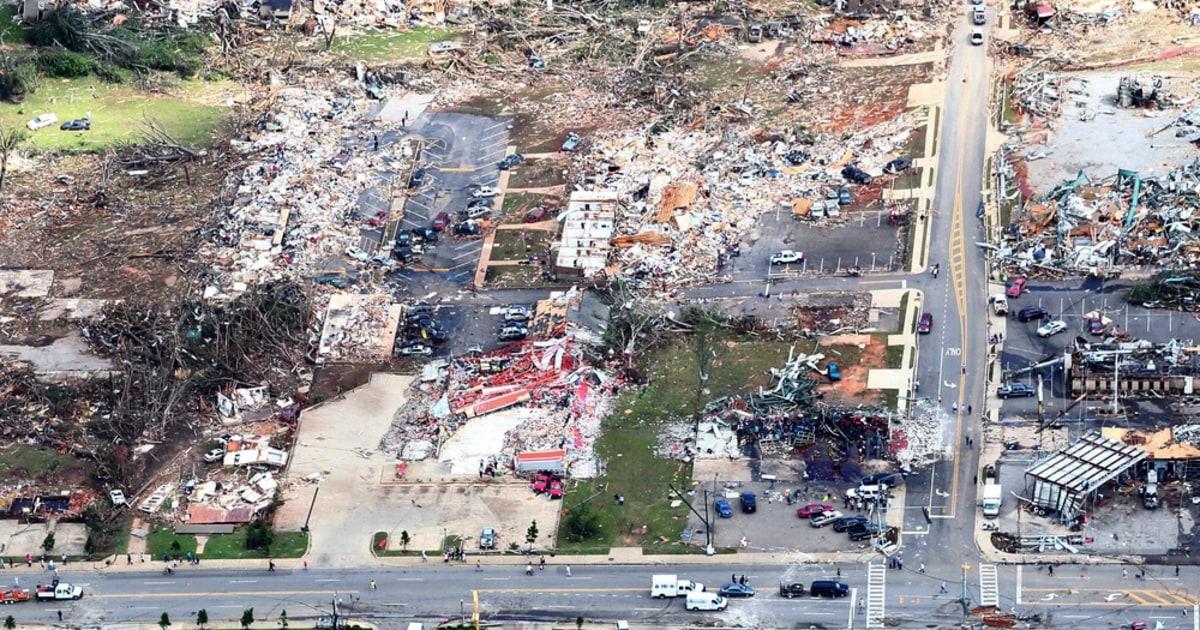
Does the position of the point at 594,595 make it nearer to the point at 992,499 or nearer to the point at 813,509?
the point at 813,509

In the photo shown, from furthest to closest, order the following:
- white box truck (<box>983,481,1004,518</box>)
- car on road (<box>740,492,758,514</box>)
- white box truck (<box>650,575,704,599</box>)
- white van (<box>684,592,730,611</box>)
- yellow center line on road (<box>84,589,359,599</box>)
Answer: car on road (<box>740,492,758,514</box>)
yellow center line on road (<box>84,589,359,599</box>)
white box truck (<box>983,481,1004,518</box>)
white box truck (<box>650,575,704,599</box>)
white van (<box>684,592,730,611</box>)

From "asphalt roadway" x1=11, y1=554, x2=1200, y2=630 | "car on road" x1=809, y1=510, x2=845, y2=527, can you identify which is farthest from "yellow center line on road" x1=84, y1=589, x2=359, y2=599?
"car on road" x1=809, y1=510, x2=845, y2=527

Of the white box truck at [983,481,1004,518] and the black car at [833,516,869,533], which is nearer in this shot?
the white box truck at [983,481,1004,518]

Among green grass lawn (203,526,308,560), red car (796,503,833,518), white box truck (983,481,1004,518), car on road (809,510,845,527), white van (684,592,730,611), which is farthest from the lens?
green grass lawn (203,526,308,560)

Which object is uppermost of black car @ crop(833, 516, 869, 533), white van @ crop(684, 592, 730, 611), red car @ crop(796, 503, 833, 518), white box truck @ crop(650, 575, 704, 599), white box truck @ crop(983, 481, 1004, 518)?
white box truck @ crop(983, 481, 1004, 518)

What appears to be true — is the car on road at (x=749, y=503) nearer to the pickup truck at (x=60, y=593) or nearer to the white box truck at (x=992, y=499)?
the white box truck at (x=992, y=499)

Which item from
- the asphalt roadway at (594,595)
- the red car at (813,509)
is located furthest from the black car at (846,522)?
the asphalt roadway at (594,595)

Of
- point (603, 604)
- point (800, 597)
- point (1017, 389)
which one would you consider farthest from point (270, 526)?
point (1017, 389)

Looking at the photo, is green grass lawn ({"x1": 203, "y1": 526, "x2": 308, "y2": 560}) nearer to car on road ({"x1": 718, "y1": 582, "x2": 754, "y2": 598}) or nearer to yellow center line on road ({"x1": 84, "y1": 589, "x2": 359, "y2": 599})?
yellow center line on road ({"x1": 84, "y1": 589, "x2": 359, "y2": 599})
